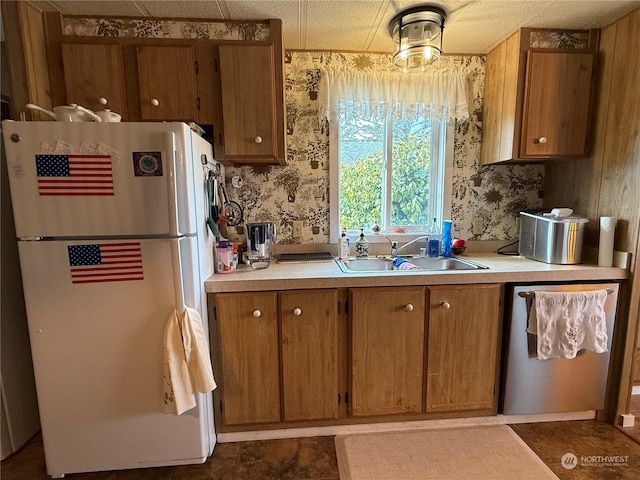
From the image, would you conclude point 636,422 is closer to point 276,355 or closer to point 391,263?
point 391,263

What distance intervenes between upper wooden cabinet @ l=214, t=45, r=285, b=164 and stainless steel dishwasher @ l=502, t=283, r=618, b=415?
1.62 meters

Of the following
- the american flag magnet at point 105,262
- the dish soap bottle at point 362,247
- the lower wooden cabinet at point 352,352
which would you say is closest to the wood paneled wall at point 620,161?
the lower wooden cabinet at point 352,352

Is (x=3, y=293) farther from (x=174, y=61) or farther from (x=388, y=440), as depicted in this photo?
(x=388, y=440)

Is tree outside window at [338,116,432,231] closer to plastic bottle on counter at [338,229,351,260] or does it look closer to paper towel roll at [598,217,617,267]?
plastic bottle on counter at [338,229,351,260]

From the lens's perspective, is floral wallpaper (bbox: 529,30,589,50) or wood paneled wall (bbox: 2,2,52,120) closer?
wood paneled wall (bbox: 2,2,52,120)

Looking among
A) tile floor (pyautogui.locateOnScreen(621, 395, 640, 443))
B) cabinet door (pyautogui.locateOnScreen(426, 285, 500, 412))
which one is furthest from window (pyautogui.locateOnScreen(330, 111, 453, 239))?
tile floor (pyautogui.locateOnScreen(621, 395, 640, 443))

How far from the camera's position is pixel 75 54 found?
5.64ft

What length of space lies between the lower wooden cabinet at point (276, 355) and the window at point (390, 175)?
2.60ft

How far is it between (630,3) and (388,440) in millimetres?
2637

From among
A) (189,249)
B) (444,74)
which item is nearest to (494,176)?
(444,74)

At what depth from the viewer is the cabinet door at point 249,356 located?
1.65 m

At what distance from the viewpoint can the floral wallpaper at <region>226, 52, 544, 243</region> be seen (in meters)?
2.19

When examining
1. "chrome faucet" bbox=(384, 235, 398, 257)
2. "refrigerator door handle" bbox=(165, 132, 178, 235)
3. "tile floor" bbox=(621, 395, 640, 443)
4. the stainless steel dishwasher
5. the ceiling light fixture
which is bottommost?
"tile floor" bbox=(621, 395, 640, 443)

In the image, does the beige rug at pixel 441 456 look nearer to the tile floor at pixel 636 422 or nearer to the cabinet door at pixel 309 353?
the cabinet door at pixel 309 353
